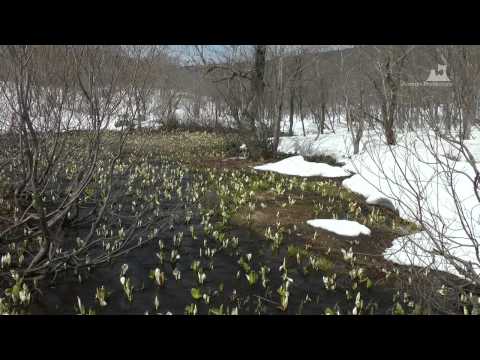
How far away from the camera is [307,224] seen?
6.51 metres

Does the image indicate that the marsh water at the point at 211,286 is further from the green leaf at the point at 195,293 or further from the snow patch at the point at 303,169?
the snow patch at the point at 303,169

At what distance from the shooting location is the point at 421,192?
3.37m

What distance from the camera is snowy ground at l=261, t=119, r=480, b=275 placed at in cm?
330

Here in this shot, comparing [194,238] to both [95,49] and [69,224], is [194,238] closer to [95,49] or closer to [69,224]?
[69,224]

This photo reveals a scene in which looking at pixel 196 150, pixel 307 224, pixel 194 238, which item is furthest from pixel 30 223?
pixel 196 150

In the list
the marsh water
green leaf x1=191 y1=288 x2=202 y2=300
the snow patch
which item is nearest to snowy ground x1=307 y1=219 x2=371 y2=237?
the marsh water

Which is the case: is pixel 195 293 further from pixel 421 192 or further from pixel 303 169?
pixel 303 169

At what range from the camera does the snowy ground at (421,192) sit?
3.30 m

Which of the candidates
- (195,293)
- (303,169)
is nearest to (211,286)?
(195,293)

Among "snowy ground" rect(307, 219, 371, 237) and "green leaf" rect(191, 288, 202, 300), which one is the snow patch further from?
"green leaf" rect(191, 288, 202, 300)

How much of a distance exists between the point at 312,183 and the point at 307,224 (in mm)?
3415

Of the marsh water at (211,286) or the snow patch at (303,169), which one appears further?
the snow patch at (303,169)

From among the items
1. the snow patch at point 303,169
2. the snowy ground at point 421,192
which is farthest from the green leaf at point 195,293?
the snow patch at point 303,169
